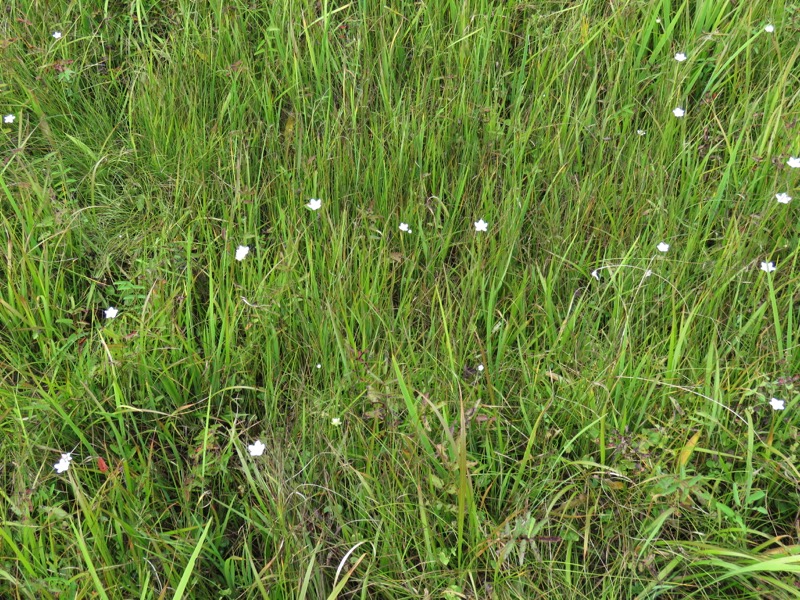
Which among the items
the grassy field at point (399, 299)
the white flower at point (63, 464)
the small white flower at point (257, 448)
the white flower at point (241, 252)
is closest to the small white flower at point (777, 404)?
the grassy field at point (399, 299)

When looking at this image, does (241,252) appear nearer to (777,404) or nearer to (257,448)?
(257,448)

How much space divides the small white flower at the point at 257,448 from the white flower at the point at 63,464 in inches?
16.3

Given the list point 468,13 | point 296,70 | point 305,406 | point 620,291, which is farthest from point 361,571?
point 468,13

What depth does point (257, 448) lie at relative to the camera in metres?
1.70

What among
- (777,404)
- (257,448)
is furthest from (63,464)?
(777,404)

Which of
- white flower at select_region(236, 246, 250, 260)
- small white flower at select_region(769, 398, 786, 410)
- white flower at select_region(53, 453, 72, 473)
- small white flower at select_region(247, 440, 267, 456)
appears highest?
white flower at select_region(236, 246, 250, 260)

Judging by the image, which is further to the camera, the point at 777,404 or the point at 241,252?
the point at 241,252

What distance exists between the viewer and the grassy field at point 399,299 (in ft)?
5.15

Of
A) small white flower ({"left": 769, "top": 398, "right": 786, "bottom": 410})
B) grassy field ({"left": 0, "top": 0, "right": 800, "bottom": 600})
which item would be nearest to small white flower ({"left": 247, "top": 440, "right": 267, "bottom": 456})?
grassy field ({"left": 0, "top": 0, "right": 800, "bottom": 600})

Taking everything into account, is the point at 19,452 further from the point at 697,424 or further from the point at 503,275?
the point at 697,424

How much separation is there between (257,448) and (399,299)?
0.60 meters

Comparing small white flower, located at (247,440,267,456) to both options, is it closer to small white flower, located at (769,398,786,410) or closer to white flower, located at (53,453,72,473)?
white flower, located at (53,453,72,473)

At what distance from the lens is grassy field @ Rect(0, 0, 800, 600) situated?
157cm

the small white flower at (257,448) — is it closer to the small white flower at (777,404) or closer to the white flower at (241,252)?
the white flower at (241,252)
